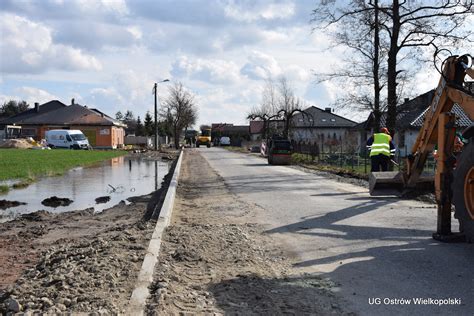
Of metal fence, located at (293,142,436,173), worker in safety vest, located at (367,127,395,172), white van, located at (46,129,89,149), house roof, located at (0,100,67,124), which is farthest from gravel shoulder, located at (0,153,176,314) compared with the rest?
house roof, located at (0,100,67,124)

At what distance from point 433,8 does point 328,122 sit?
7190 cm

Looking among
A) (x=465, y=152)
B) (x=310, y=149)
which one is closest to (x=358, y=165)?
(x=310, y=149)

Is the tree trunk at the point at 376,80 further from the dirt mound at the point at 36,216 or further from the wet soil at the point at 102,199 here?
the dirt mound at the point at 36,216

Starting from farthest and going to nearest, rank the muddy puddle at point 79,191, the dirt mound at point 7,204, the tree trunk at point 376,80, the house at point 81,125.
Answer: the house at point 81,125
the tree trunk at point 376,80
the muddy puddle at point 79,191
the dirt mound at point 7,204

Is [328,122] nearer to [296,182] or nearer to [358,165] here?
[358,165]

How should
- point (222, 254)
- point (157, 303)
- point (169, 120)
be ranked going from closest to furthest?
1. point (157, 303)
2. point (222, 254)
3. point (169, 120)

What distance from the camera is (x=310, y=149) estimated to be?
125 ft

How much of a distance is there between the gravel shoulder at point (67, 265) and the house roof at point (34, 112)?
3141 inches

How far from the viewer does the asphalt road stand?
5.46m

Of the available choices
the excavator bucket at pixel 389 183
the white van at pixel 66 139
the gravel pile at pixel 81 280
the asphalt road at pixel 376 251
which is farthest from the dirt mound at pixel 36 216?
the white van at pixel 66 139

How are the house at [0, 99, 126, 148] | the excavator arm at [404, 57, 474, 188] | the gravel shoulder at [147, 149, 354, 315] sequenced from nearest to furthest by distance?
the gravel shoulder at [147, 149, 354, 315] → the excavator arm at [404, 57, 474, 188] → the house at [0, 99, 126, 148]

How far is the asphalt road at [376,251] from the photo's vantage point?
5461 millimetres

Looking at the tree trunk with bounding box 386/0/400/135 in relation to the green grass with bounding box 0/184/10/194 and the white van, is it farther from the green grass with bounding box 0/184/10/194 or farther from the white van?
the white van

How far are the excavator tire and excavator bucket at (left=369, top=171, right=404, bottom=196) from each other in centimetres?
270
